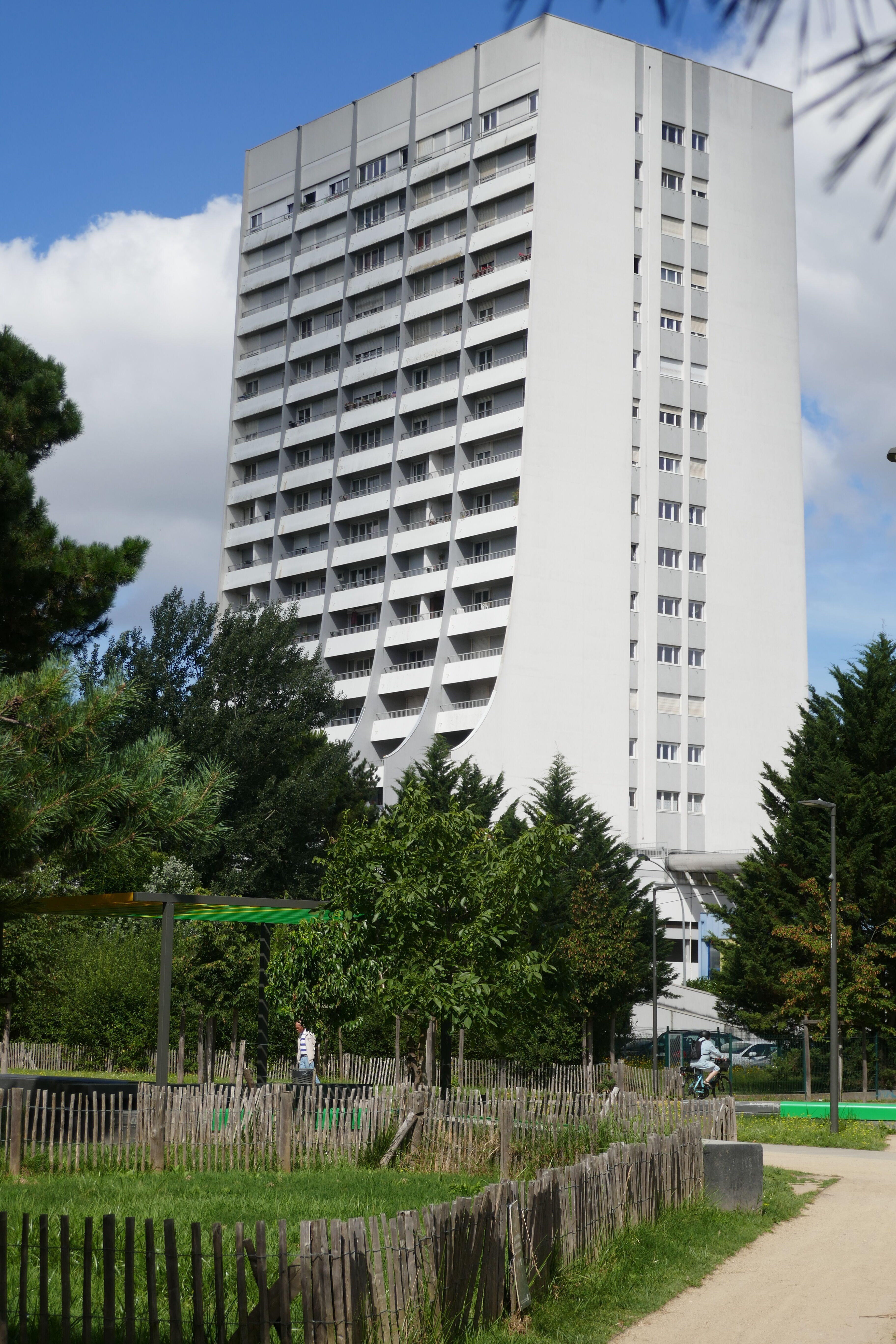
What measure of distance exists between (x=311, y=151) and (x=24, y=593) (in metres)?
90.4

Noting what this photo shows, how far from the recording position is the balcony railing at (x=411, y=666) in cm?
A: 8025

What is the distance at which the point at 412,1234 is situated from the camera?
25.0 ft

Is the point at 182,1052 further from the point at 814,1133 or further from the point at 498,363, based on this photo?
the point at 498,363

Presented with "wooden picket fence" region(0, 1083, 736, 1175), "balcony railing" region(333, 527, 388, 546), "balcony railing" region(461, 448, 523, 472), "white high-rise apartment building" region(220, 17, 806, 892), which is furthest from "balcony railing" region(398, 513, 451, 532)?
"wooden picket fence" region(0, 1083, 736, 1175)

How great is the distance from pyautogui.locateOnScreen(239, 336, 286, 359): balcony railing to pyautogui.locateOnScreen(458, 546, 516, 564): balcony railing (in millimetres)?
23052

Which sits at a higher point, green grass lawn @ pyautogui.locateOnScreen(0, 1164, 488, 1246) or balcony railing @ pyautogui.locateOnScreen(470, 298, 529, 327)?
balcony railing @ pyautogui.locateOnScreen(470, 298, 529, 327)

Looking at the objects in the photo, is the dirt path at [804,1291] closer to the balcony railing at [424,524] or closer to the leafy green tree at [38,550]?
the leafy green tree at [38,550]

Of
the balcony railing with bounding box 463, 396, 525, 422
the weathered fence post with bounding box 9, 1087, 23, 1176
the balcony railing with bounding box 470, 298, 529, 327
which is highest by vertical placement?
the balcony railing with bounding box 470, 298, 529, 327

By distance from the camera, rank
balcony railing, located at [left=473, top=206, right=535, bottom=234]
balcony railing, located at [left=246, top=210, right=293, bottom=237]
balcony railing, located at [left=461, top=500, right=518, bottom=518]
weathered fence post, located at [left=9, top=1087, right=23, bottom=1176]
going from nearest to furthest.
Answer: weathered fence post, located at [left=9, top=1087, right=23, bottom=1176] → balcony railing, located at [left=461, top=500, right=518, bottom=518] → balcony railing, located at [left=473, top=206, right=535, bottom=234] → balcony railing, located at [left=246, top=210, right=293, bottom=237]

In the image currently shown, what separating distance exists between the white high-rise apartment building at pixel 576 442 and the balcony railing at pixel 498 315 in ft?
0.97

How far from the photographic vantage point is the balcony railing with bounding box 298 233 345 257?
91812 millimetres

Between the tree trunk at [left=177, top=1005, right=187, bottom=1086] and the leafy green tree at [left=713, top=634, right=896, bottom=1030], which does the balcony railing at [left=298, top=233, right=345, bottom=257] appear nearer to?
the leafy green tree at [left=713, top=634, right=896, bottom=1030]

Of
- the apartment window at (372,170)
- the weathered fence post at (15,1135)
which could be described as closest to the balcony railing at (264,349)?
the apartment window at (372,170)

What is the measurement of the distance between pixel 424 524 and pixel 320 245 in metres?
22.2
